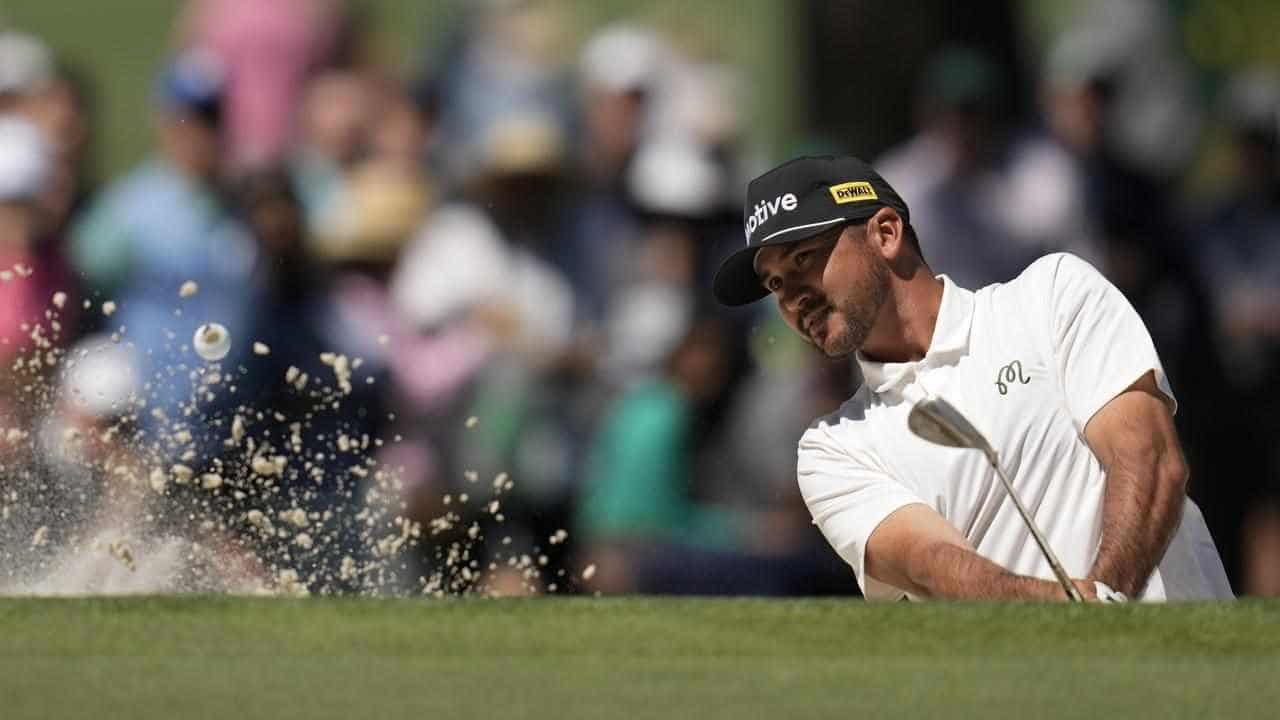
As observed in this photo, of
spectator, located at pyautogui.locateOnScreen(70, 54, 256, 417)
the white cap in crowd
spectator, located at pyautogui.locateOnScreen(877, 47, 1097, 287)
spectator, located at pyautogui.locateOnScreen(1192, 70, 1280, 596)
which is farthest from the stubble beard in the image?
the white cap in crowd

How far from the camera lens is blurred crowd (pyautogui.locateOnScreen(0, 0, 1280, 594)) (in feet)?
21.3

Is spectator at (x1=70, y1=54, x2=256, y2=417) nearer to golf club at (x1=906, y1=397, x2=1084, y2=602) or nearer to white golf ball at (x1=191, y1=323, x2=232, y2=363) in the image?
white golf ball at (x1=191, y1=323, x2=232, y2=363)

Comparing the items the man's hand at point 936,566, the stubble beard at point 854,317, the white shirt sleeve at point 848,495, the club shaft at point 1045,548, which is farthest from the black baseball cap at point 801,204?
Result: the club shaft at point 1045,548

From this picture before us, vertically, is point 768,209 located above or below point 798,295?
above

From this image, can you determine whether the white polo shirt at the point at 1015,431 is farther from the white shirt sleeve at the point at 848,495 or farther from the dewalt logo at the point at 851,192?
the dewalt logo at the point at 851,192

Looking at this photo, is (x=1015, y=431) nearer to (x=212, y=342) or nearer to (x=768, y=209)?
(x=768, y=209)

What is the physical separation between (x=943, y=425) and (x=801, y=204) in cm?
67

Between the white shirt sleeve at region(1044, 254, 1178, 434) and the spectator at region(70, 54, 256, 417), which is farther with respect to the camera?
the spectator at region(70, 54, 256, 417)

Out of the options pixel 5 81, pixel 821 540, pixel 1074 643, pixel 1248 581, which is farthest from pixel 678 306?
pixel 1074 643

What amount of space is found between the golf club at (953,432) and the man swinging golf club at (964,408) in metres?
0.18

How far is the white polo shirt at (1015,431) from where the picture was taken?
4148mm

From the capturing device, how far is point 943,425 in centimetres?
373

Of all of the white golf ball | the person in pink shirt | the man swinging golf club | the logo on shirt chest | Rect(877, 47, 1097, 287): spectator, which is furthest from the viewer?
the person in pink shirt

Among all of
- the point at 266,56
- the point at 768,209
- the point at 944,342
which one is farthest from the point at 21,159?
the point at 944,342
